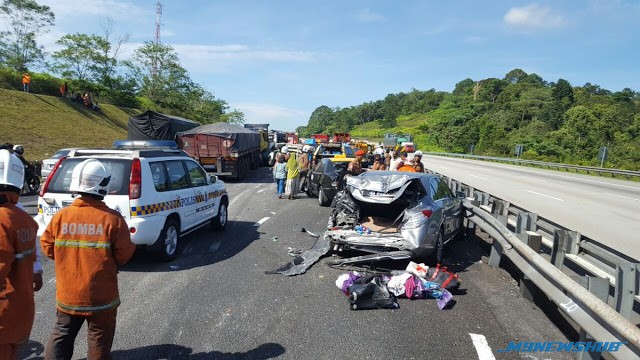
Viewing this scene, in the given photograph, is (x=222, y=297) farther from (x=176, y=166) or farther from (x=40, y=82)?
(x=40, y=82)

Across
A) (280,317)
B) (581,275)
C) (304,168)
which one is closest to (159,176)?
(280,317)

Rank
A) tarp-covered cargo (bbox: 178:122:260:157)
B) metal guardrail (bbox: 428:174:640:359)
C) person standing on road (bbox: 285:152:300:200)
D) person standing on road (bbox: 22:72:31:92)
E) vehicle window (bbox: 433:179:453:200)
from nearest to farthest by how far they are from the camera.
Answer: metal guardrail (bbox: 428:174:640:359)
vehicle window (bbox: 433:179:453:200)
person standing on road (bbox: 285:152:300:200)
tarp-covered cargo (bbox: 178:122:260:157)
person standing on road (bbox: 22:72:31:92)

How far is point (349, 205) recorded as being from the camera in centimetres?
743

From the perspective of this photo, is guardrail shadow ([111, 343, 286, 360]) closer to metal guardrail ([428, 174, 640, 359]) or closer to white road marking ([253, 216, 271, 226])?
metal guardrail ([428, 174, 640, 359])

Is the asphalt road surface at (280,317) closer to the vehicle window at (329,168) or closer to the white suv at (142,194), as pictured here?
the white suv at (142,194)

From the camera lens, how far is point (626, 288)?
3.72 meters

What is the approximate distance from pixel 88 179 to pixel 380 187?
Result: 4.83 m

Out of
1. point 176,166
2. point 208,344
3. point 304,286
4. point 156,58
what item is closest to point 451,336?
point 304,286

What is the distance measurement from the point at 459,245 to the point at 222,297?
16.5 ft

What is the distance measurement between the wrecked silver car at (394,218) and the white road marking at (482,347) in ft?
6.53

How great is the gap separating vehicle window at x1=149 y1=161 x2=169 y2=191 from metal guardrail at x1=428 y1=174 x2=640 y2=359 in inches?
206

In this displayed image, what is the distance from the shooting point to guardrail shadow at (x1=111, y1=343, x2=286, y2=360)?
3.70 meters

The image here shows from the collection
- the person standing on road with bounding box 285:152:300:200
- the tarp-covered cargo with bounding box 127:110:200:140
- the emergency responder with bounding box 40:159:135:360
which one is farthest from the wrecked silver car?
the tarp-covered cargo with bounding box 127:110:200:140

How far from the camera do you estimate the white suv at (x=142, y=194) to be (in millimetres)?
5895
